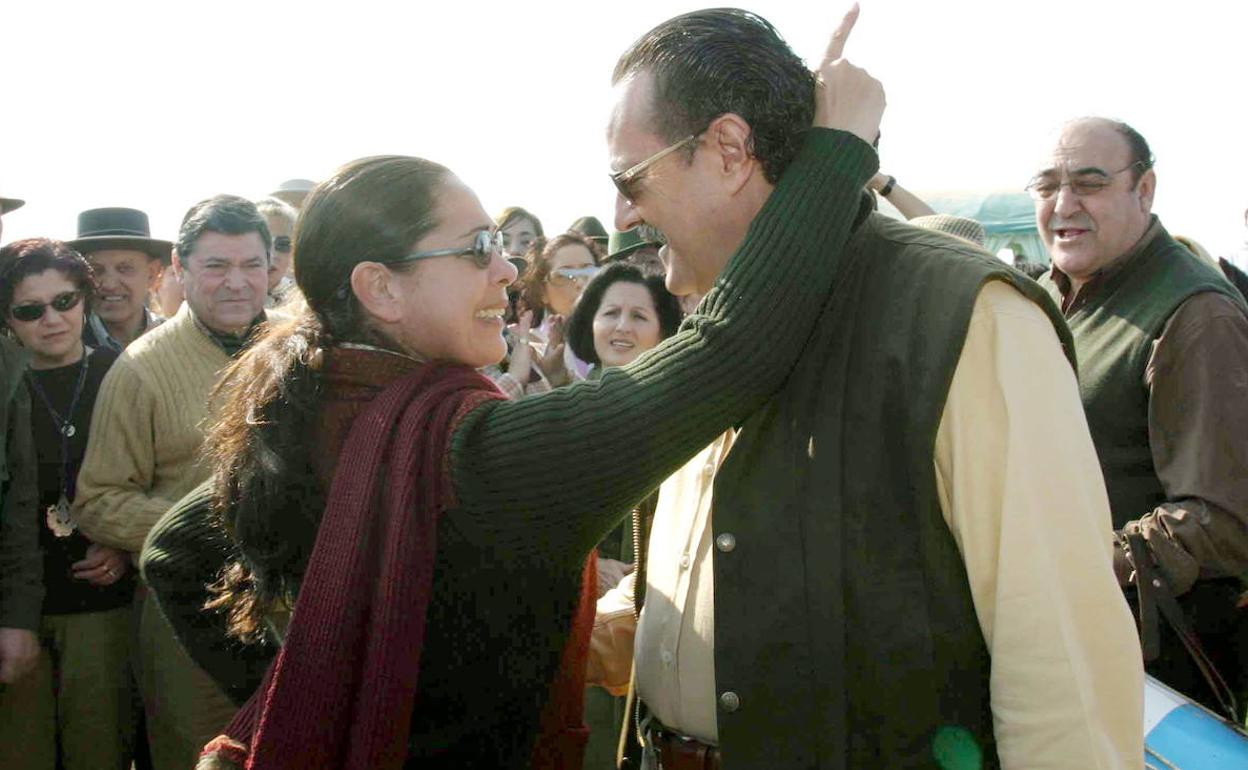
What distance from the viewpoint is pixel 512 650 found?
2.02 m

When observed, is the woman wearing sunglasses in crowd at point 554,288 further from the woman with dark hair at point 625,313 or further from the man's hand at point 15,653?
the man's hand at point 15,653

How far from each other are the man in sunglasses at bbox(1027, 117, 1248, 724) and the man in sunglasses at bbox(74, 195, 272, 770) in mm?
3141

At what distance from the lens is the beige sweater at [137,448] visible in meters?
3.98

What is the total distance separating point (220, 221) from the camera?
4.39 metres

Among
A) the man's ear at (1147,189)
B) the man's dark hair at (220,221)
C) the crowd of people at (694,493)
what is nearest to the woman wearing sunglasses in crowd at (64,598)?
the man's dark hair at (220,221)

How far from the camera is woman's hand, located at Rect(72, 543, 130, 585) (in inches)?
167

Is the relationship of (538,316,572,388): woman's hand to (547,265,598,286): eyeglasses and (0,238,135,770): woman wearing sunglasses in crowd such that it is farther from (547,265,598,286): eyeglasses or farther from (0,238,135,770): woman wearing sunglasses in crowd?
(0,238,135,770): woman wearing sunglasses in crowd

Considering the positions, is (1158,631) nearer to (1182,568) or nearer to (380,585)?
(1182,568)

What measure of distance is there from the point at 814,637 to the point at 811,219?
0.69 m

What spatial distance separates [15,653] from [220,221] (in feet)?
6.25

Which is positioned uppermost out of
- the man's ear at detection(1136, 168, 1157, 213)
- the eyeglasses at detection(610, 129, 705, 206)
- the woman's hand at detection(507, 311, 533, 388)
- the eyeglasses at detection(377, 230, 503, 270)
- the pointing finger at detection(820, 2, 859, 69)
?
the pointing finger at detection(820, 2, 859, 69)

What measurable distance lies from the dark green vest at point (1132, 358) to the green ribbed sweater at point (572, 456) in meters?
2.06

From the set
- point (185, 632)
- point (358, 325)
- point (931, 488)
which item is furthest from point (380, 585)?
point (931, 488)

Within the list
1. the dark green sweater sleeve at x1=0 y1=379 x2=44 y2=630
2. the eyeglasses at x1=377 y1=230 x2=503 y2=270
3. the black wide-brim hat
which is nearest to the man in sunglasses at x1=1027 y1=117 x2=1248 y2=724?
the eyeglasses at x1=377 y1=230 x2=503 y2=270
